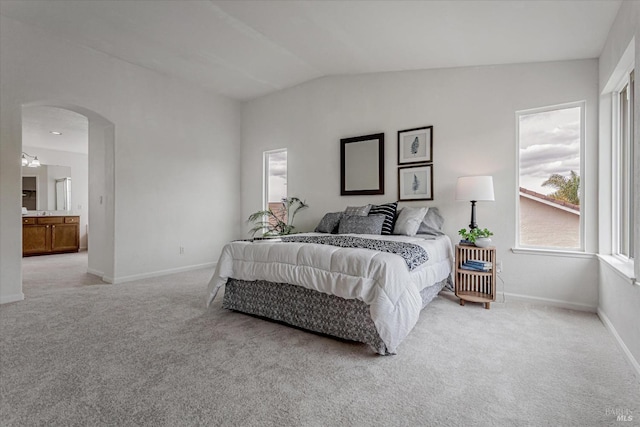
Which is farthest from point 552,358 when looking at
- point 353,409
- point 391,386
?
point 353,409

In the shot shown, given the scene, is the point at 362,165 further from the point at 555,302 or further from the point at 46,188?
the point at 46,188

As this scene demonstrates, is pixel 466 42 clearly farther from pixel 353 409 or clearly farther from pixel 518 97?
pixel 353 409

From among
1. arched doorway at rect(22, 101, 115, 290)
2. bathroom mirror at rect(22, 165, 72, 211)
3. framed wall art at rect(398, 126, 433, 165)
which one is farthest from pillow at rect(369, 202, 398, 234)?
bathroom mirror at rect(22, 165, 72, 211)

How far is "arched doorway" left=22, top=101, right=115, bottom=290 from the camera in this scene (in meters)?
4.30

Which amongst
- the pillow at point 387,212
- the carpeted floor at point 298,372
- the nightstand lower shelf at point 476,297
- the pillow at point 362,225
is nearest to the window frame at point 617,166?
the carpeted floor at point 298,372

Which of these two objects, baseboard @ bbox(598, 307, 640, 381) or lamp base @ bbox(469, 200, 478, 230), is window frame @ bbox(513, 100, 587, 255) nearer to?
lamp base @ bbox(469, 200, 478, 230)

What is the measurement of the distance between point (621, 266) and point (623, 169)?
908mm

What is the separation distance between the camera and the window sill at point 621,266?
2.10 meters

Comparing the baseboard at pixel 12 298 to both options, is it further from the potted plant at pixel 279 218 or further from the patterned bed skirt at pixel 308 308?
the potted plant at pixel 279 218

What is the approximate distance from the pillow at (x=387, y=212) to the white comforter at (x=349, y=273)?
2.39ft

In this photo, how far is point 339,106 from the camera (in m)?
4.80

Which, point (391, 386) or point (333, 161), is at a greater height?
point (333, 161)

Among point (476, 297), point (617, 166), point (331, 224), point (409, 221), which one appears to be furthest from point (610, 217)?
point (331, 224)

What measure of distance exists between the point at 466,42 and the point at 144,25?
11.1 feet
